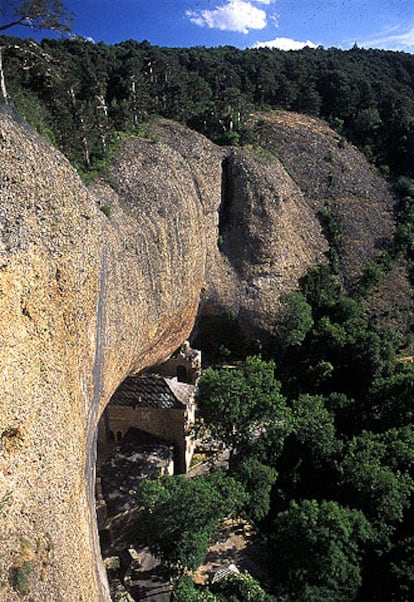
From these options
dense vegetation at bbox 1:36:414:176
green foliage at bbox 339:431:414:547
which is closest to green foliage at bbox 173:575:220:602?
green foliage at bbox 339:431:414:547

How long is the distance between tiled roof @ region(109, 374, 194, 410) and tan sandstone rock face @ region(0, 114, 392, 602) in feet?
3.14

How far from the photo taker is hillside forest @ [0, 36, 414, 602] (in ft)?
61.8

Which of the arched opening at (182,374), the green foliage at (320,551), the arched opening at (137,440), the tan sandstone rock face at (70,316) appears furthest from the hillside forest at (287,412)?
the arched opening at (182,374)

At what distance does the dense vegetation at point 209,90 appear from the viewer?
33156 mm

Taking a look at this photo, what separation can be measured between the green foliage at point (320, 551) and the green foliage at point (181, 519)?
9.68 ft

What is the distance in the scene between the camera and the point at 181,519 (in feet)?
60.9

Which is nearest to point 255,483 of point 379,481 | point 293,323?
point 379,481

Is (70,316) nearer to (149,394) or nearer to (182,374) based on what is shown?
(149,394)

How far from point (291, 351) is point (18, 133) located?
29.5 meters

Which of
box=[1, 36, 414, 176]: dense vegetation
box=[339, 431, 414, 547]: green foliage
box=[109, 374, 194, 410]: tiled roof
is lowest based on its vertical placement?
box=[339, 431, 414, 547]: green foliage

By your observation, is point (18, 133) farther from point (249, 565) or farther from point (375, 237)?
point (375, 237)

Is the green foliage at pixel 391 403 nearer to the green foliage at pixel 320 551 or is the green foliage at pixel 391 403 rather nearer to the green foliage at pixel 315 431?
the green foliage at pixel 315 431

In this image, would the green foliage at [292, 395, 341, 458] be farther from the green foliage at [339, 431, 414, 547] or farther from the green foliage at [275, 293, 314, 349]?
the green foliage at [275, 293, 314, 349]

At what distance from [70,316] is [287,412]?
44.9ft
